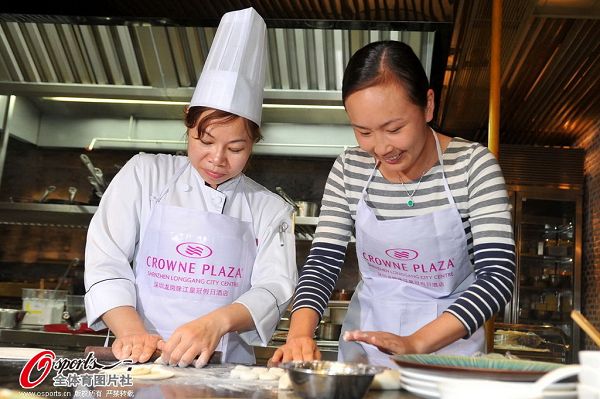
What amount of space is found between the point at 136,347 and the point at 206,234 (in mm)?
450

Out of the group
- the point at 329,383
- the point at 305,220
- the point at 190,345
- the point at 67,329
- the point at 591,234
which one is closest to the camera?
the point at 329,383

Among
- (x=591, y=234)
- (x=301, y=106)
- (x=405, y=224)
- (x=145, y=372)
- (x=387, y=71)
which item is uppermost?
(x=301, y=106)

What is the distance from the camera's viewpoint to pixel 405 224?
174 cm

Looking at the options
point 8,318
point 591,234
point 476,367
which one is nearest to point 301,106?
point 8,318

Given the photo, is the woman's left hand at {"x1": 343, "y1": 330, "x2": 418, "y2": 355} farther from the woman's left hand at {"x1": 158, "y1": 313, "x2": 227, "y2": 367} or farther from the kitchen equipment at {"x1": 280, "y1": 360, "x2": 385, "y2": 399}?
the woman's left hand at {"x1": 158, "y1": 313, "x2": 227, "y2": 367}

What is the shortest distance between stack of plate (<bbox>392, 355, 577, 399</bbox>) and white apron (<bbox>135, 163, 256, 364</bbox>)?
0.78 meters

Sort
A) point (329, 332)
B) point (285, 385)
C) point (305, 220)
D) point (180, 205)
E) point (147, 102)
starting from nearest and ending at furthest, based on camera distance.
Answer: point (285, 385) → point (180, 205) → point (329, 332) → point (305, 220) → point (147, 102)

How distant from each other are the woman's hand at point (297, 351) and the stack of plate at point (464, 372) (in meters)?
0.34

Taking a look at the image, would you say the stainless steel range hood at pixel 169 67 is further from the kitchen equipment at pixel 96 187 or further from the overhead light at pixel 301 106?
the kitchen equipment at pixel 96 187

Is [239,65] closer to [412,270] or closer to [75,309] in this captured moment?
[412,270]

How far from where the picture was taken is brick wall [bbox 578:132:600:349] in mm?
6051

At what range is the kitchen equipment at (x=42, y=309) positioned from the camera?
12.2 feet

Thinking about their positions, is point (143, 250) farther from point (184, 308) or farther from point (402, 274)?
point (402, 274)

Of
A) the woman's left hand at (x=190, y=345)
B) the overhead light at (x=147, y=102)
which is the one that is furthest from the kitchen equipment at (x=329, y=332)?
the woman's left hand at (x=190, y=345)
